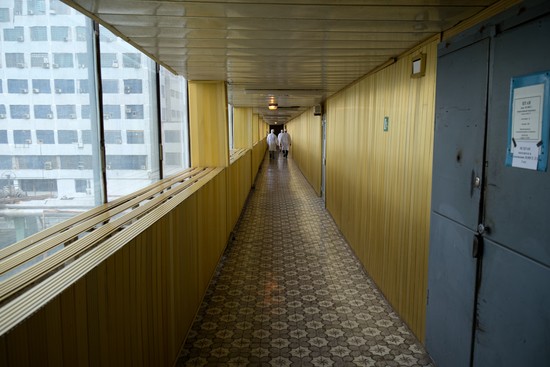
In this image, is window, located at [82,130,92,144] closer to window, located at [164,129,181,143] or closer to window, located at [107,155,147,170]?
window, located at [107,155,147,170]

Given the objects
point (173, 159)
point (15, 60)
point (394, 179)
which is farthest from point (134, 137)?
point (394, 179)

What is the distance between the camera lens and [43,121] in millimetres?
2379

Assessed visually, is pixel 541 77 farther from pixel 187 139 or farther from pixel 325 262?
pixel 187 139

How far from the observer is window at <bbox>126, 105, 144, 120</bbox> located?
3.88m

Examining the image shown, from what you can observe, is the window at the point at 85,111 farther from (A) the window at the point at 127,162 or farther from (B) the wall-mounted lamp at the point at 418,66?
(B) the wall-mounted lamp at the point at 418,66

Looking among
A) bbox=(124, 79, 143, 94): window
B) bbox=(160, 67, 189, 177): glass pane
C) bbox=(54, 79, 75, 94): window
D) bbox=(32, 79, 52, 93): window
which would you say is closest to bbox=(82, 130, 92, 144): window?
bbox=(54, 79, 75, 94): window

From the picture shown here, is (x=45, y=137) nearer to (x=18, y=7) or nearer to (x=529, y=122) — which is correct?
(x=18, y=7)

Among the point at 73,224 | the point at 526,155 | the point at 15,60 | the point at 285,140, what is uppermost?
the point at 15,60

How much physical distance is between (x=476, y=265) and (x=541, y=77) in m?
1.17

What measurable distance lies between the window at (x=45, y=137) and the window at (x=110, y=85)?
3.18 feet

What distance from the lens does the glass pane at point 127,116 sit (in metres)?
3.42

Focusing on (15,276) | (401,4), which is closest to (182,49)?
(401,4)

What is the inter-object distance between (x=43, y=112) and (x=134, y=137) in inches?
65.5

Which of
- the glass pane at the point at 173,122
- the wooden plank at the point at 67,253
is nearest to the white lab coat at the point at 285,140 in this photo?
the glass pane at the point at 173,122
